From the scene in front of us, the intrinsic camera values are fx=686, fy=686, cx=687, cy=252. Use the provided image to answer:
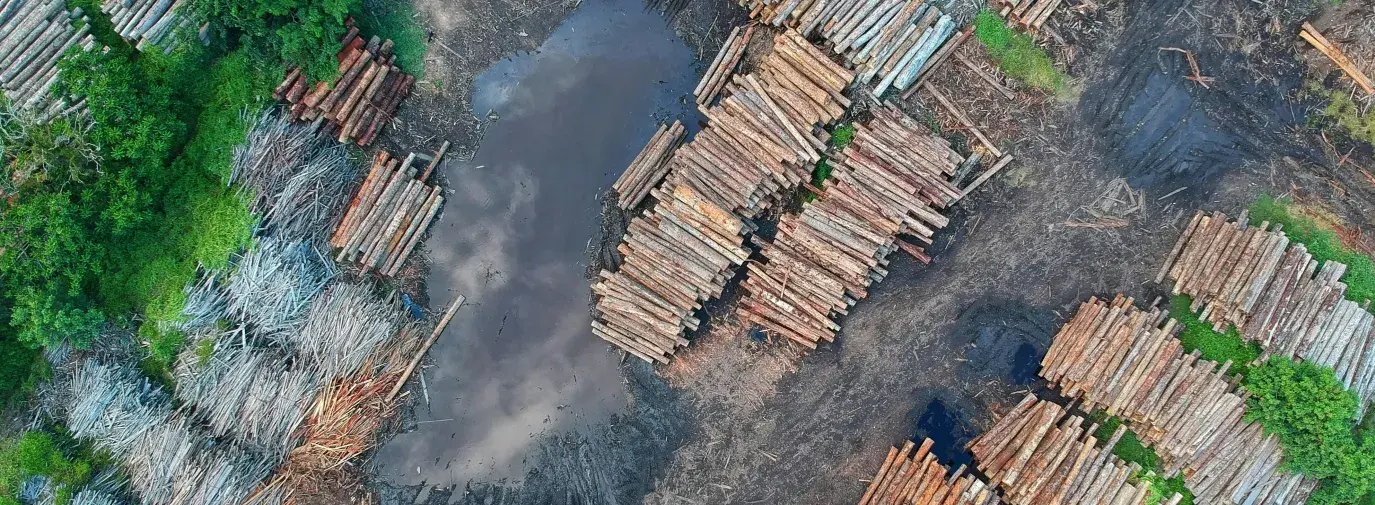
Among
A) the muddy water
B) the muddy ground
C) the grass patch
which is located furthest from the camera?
the muddy water

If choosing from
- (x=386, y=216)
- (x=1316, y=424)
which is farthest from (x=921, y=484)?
(x=386, y=216)

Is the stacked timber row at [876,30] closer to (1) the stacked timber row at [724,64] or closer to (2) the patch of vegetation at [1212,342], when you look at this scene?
(1) the stacked timber row at [724,64]

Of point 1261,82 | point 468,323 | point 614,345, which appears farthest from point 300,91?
point 1261,82

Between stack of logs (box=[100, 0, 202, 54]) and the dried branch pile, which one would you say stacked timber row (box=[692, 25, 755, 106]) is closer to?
stack of logs (box=[100, 0, 202, 54])

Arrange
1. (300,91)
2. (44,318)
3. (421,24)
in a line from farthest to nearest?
(421,24), (300,91), (44,318)

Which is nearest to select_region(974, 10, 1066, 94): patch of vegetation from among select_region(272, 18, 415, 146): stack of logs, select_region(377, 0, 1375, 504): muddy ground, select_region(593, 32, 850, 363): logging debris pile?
select_region(377, 0, 1375, 504): muddy ground

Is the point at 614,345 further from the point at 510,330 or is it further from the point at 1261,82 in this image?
the point at 1261,82

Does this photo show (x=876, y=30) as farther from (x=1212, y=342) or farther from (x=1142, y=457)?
(x=1142, y=457)
